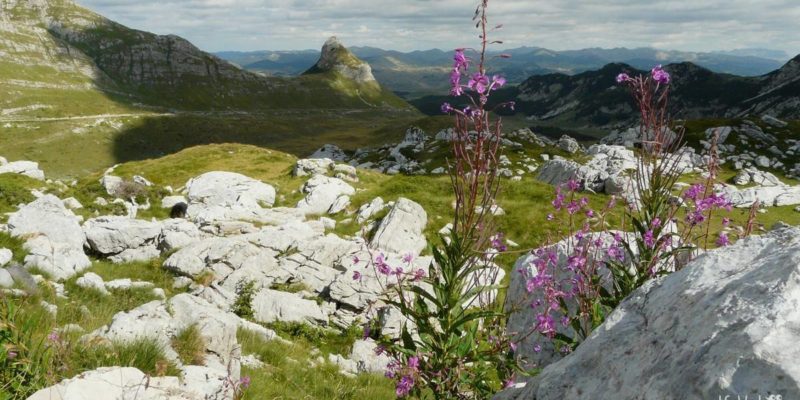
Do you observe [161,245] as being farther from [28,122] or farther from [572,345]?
[28,122]

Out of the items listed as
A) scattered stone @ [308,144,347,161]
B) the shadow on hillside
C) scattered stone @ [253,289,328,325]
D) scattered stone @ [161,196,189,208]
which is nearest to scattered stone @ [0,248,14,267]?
scattered stone @ [253,289,328,325]

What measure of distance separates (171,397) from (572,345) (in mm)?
5198

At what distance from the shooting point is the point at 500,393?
5.30 meters

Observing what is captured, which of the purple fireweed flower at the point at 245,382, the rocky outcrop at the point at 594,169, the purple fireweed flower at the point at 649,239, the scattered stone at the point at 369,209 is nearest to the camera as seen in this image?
the purple fireweed flower at the point at 245,382

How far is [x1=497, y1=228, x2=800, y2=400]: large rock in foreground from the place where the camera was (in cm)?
271

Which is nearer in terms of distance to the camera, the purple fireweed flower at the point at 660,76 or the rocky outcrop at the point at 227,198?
the purple fireweed flower at the point at 660,76

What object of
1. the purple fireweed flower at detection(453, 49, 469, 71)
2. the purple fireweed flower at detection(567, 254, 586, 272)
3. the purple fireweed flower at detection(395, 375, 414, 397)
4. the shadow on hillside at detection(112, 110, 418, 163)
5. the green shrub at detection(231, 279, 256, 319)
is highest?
the purple fireweed flower at detection(453, 49, 469, 71)

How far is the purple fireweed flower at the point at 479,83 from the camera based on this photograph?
4555 mm

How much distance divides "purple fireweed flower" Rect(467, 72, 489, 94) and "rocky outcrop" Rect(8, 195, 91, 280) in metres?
14.4

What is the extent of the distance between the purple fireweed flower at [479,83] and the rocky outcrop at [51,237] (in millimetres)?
14373

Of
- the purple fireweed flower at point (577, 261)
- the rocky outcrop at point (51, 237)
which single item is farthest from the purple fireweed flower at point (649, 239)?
the rocky outcrop at point (51, 237)

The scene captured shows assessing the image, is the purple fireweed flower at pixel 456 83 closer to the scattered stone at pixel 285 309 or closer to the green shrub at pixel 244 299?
the scattered stone at pixel 285 309

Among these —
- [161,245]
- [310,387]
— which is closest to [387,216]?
[161,245]

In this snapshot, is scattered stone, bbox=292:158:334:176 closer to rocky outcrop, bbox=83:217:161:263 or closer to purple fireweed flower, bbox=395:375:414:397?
rocky outcrop, bbox=83:217:161:263
